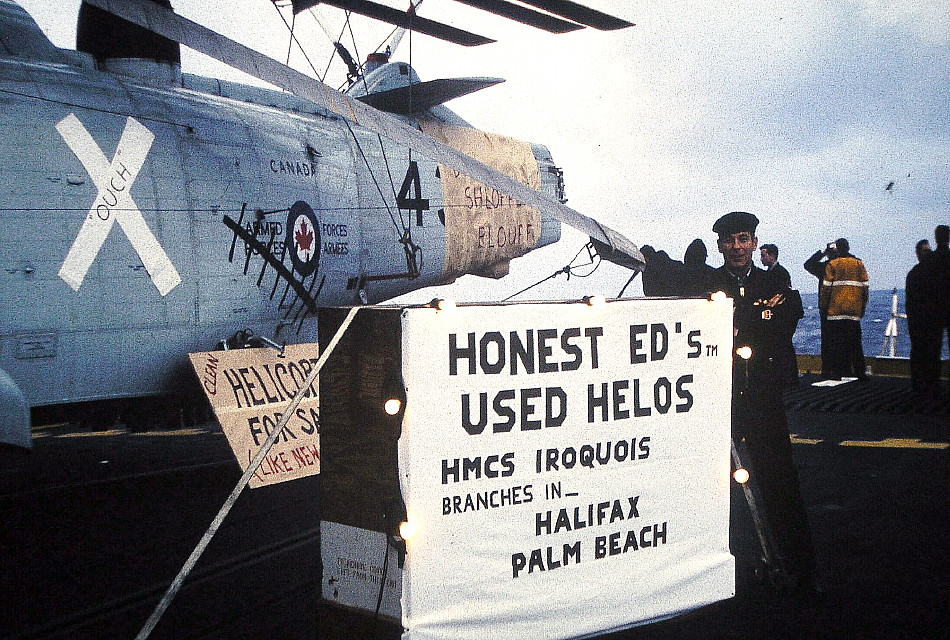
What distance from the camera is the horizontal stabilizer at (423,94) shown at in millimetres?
11555

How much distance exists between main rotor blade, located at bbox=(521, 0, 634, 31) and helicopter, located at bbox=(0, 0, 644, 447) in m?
0.03

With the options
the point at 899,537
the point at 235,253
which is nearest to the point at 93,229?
the point at 235,253

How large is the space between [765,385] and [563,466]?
1.56m

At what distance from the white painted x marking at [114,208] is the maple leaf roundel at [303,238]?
1.44 m

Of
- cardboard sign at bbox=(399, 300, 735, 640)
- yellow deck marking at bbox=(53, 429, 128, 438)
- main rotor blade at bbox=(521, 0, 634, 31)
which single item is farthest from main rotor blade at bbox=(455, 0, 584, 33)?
yellow deck marking at bbox=(53, 429, 128, 438)

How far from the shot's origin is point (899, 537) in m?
5.96

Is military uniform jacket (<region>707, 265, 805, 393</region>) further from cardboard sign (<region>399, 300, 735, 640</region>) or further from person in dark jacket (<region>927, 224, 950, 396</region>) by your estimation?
person in dark jacket (<region>927, 224, 950, 396</region>)

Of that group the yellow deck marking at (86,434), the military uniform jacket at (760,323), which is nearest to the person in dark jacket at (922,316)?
the military uniform jacket at (760,323)

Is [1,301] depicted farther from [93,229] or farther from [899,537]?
[899,537]

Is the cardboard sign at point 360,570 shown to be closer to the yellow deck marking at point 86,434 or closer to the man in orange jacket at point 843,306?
the yellow deck marking at point 86,434

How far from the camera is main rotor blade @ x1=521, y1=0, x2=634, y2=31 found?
34.5 feet

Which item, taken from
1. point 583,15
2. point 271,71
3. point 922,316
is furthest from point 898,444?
point 271,71

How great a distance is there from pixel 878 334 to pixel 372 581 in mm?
110580

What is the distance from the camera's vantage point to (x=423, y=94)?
12.0 meters
